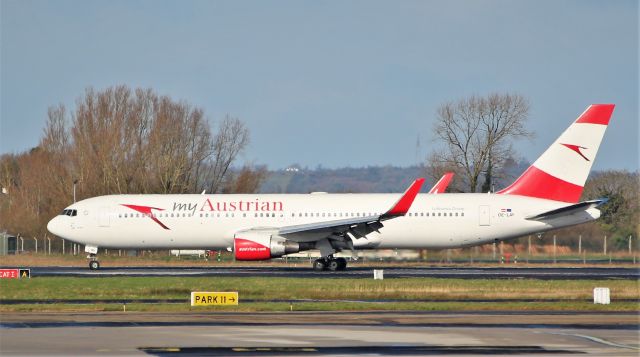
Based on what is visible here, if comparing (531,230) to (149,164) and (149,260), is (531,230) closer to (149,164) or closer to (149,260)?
(149,260)

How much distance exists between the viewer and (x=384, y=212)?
161 feet

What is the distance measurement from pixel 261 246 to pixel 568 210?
1437cm

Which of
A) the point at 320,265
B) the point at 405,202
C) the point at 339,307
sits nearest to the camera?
the point at 339,307

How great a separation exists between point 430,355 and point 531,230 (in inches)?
1238

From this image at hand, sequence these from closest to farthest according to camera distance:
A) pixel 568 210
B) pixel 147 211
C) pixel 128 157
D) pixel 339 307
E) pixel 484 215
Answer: pixel 339 307, pixel 568 210, pixel 484 215, pixel 147 211, pixel 128 157

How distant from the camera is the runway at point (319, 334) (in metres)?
20.6

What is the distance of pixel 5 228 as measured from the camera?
89.3 meters

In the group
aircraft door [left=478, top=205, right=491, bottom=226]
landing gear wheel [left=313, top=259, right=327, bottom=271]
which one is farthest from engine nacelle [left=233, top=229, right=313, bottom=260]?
aircraft door [left=478, top=205, right=491, bottom=226]

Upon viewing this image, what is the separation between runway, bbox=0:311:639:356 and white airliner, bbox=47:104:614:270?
20.9 meters

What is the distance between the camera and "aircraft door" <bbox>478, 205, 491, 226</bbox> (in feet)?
164

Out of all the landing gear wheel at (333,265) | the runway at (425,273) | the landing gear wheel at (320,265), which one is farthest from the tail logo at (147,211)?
the landing gear wheel at (333,265)

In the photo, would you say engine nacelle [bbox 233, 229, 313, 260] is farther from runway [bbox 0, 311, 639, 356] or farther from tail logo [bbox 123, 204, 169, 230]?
runway [bbox 0, 311, 639, 356]

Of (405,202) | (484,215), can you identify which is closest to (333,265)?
(405,202)

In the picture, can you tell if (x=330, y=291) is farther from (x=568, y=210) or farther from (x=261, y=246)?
(x=568, y=210)
